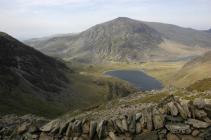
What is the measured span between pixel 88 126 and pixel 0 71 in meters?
110

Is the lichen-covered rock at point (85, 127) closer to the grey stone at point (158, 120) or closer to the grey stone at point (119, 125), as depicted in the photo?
the grey stone at point (119, 125)

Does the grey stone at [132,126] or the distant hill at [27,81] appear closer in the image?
the grey stone at [132,126]

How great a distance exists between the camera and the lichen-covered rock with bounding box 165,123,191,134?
1967 centimetres

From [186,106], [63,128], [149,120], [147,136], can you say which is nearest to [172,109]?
[186,106]

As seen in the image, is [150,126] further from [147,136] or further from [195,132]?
[195,132]

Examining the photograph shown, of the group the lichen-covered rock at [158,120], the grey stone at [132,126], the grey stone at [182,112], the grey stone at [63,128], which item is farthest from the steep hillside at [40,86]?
the grey stone at [182,112]

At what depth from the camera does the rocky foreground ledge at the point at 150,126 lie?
19.7 meters

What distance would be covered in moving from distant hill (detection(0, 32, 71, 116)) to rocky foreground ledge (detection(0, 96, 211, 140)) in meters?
66.6

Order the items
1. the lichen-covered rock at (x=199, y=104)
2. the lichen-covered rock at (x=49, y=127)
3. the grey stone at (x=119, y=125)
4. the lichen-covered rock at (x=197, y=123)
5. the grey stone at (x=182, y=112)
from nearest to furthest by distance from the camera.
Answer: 1. the lichen-covered rock at (x=197, y=123)
2. the lichen-covered rock at (x=199, y=104)
3. the grey stone at (x=182, y=112)
4. the grey stone at (x=119, y=125)
5. the lichen-covered rock at (x=49, y=127)

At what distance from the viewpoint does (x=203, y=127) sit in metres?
19.5

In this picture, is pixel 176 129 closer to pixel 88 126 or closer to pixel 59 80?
pixel 88 126

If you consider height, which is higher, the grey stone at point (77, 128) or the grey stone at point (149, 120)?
the grey stone at point (149, 120)

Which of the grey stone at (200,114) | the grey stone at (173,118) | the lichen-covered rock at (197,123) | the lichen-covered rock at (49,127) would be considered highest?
the grey stone at (200,114)

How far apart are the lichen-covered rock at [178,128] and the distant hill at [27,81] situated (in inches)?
2771
